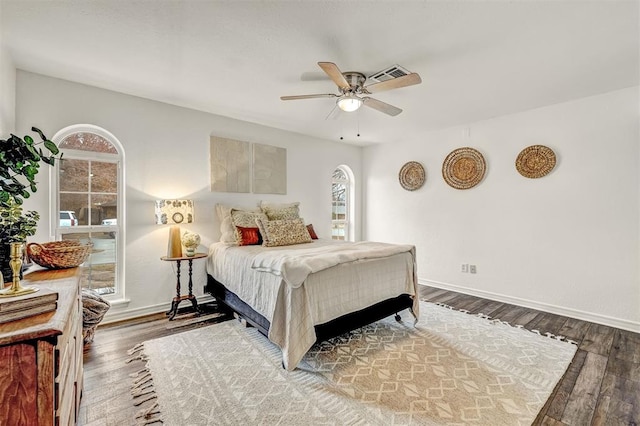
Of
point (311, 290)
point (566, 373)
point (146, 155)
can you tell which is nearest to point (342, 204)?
point (146, 155)

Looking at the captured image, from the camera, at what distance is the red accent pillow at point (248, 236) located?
133 inches

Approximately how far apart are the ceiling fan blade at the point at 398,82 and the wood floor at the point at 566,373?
235cm

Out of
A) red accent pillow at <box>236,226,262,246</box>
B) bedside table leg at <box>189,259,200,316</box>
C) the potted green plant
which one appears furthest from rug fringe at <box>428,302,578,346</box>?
the potted green plant

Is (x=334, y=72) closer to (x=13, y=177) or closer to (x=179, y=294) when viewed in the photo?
(x=13, y=177)

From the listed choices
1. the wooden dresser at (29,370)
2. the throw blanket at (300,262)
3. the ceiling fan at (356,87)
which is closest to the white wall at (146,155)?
the throw blanket at (300,262)

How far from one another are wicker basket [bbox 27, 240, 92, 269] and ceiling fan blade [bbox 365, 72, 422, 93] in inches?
92.2

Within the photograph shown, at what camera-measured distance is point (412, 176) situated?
4.87 metres

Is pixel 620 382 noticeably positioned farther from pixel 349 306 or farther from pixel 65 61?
pixel 65 61

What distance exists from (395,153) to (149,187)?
3.93 metres

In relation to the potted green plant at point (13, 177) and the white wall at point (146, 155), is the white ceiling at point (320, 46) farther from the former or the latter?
the potted green plant at point (13, 177)

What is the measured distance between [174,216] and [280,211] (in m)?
1.33

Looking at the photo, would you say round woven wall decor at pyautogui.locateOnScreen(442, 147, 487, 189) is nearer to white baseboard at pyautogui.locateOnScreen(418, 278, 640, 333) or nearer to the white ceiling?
the white ceiling

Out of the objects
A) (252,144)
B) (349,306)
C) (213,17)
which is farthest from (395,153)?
(213,17)

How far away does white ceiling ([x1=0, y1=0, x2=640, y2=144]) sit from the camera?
1846mm
